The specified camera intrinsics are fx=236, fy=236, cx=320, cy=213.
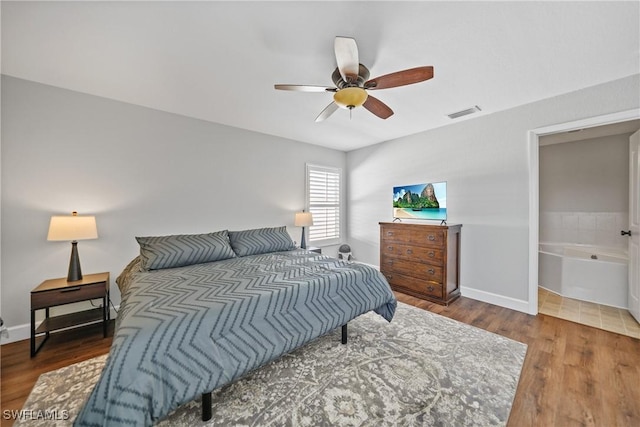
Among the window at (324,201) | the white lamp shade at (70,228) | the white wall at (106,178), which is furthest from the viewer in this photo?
the window at (324,201)

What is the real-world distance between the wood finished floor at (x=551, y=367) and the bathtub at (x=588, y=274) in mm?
1035

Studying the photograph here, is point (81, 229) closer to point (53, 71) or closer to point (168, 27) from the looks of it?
point (53, 71)

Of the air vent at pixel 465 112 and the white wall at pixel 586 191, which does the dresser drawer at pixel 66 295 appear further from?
the white wall at pixel 586 191

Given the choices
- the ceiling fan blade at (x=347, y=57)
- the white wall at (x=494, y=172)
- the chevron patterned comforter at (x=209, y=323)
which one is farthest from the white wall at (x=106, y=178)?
the white wall at (x=494, y=172)

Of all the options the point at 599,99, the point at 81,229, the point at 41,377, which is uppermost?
the point at 599,99

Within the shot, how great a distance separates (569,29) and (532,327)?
2775 millimetres

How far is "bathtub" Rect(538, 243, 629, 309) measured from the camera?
3.02 m


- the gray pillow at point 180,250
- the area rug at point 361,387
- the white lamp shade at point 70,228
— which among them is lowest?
the area rug at point 361,387

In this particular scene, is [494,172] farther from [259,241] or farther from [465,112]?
[259,241]

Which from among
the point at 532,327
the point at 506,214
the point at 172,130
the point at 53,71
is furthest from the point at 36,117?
the point at 532,327

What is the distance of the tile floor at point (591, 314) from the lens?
2.54m

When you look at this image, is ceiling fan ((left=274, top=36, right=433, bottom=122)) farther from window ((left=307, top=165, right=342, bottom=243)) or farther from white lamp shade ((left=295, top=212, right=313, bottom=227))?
window ((left=307, top=165, right=342, bottom=243))

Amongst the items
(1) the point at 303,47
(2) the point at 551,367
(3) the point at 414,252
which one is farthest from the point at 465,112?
(2) the point at 551,367

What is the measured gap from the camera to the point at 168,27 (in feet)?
5.51
